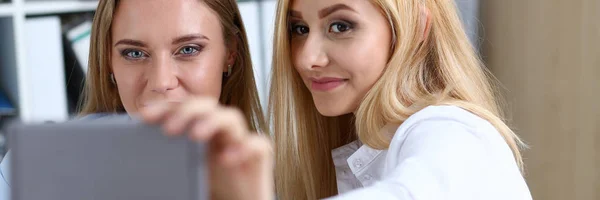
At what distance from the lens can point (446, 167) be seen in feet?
2.49

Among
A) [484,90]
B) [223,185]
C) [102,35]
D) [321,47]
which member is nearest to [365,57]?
[321,47]

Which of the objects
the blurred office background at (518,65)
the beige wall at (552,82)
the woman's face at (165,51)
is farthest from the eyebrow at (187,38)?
the beige wall at (552,82)

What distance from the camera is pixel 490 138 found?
0.88 m

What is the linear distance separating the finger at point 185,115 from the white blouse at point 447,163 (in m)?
0.22

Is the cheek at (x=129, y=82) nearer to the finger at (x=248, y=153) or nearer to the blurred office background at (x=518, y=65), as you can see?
the blurred office background at (x=518, y=65)

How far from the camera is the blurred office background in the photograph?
1.86m

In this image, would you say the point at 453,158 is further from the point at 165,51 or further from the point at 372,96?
the point at 165,51

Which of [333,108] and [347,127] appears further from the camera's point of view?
[347,127]

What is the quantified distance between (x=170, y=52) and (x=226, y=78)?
6.1 inches

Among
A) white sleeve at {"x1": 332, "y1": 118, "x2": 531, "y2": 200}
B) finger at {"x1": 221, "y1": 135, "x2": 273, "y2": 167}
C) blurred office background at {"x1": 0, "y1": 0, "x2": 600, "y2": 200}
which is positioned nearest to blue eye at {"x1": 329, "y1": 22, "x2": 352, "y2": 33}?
white sleeve at {"x1": 332, "y1": 118, "x2": 531, "y2": 200}

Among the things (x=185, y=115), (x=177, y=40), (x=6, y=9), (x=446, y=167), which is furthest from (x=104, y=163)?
(x=6, y=9)

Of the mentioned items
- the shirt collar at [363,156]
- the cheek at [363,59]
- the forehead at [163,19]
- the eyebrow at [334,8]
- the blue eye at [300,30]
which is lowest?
the shirt collar at [363,156]

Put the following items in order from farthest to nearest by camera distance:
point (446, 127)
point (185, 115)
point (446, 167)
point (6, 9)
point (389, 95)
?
point (6, 9)
point (389, 95)
point (446, 127)
point (446, 167)
point (185, 115)

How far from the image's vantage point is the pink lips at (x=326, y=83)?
1115 millimetres
